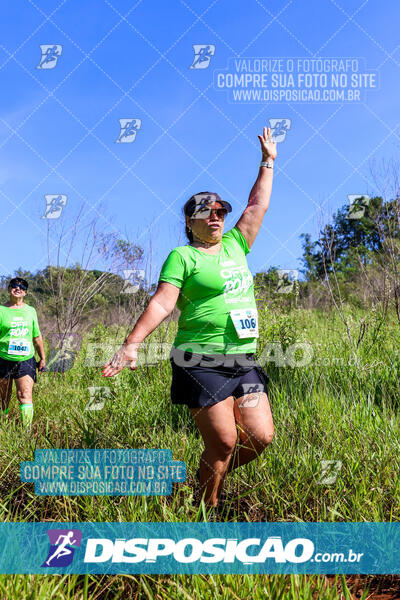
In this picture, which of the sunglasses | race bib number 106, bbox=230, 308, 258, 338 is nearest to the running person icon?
race bib number 106, bbox=230, 308, 258, 338

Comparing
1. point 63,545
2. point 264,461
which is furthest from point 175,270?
point 63,545

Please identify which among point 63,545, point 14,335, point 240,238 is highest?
point 240,238

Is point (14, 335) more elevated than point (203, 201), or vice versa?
point (203, 201)

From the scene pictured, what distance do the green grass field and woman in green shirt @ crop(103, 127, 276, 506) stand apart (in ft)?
0.87

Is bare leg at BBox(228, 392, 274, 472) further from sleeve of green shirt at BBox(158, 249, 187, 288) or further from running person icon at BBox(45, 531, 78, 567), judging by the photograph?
running person icon at BBox(45, 531, 78, 567)

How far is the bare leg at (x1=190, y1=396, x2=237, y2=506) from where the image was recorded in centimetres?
240

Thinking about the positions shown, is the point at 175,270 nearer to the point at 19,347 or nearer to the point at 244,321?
the point at 244,321

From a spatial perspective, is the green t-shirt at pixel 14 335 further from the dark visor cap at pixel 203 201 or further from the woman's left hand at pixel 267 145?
the woman's left hand at pixel 267 145

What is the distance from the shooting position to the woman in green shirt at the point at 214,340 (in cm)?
242

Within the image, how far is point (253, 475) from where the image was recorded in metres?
2.79

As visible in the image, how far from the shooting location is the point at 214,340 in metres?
2.49

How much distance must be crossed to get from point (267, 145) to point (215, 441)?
1830 mm

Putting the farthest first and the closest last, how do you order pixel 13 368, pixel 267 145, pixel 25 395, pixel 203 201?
pixel 13 368
pixel 25 395
pixel 267 145
pixel 203 201

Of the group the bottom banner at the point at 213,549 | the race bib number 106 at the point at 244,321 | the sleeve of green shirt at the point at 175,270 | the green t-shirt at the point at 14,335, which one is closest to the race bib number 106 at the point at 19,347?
the green t-shirt at the point at 14,335
